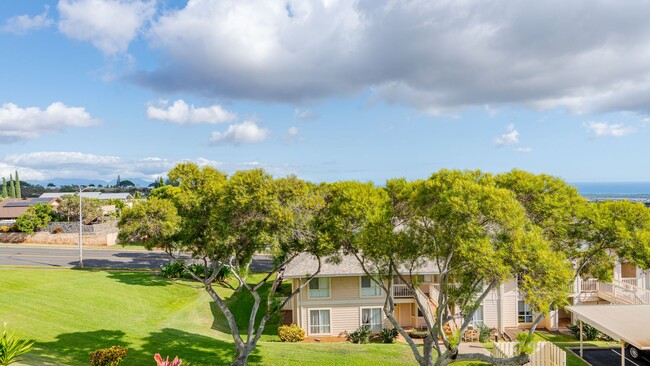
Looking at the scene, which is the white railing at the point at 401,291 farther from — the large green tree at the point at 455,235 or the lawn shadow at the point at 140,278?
the lawn shadow at the point at 140,278

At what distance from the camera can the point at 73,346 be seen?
1920 centimetres

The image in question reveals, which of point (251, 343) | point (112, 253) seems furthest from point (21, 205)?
point (251, 343)

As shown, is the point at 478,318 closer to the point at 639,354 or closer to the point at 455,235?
the point at 639,354

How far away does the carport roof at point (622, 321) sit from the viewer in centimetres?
1739

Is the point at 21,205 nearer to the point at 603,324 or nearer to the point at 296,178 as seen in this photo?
the point at 296,178

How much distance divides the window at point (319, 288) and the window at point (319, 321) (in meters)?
1.05

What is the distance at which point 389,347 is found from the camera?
21.8m

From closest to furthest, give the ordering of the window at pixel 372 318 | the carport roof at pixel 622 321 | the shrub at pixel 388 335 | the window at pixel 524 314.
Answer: the carport roof at pixel 622 321
the shrub at pixel 388 335
the window at pixel 372 318
the window at pixel 524 314

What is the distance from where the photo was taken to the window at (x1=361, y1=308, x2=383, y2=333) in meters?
28.4

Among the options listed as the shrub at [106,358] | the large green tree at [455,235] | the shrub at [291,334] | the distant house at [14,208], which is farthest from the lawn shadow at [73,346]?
the distant house at [14,208]

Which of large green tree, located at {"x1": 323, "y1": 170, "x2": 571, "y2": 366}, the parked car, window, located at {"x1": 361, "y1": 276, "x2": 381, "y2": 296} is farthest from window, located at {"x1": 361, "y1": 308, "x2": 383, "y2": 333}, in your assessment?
the parked car

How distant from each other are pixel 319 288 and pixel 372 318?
4.32m

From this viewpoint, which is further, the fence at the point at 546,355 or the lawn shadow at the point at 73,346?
the fence at the point at 546,355

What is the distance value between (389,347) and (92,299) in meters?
20.3
